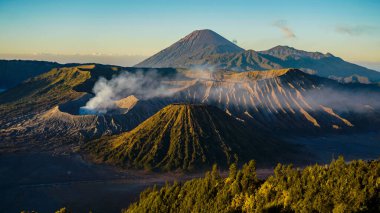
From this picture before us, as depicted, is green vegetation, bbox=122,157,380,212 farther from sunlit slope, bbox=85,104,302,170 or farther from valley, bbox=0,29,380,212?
sunlit slope, bbox=85,104,302,170

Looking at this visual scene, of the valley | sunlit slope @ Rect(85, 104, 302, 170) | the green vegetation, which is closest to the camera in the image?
the green vegetation

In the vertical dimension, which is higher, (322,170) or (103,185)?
(322,170)

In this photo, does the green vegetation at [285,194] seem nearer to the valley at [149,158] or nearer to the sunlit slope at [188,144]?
the valley at [149,158]

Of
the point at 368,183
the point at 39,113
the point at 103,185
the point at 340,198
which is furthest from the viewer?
the point at 39,113

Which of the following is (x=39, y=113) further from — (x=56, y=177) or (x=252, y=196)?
(x=252, y=196)

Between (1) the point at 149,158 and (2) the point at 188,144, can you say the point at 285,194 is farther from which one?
(2) the point at 188,144

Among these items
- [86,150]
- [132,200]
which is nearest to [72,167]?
[86,150]

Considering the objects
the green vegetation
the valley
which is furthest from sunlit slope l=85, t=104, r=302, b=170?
the green vegetation
